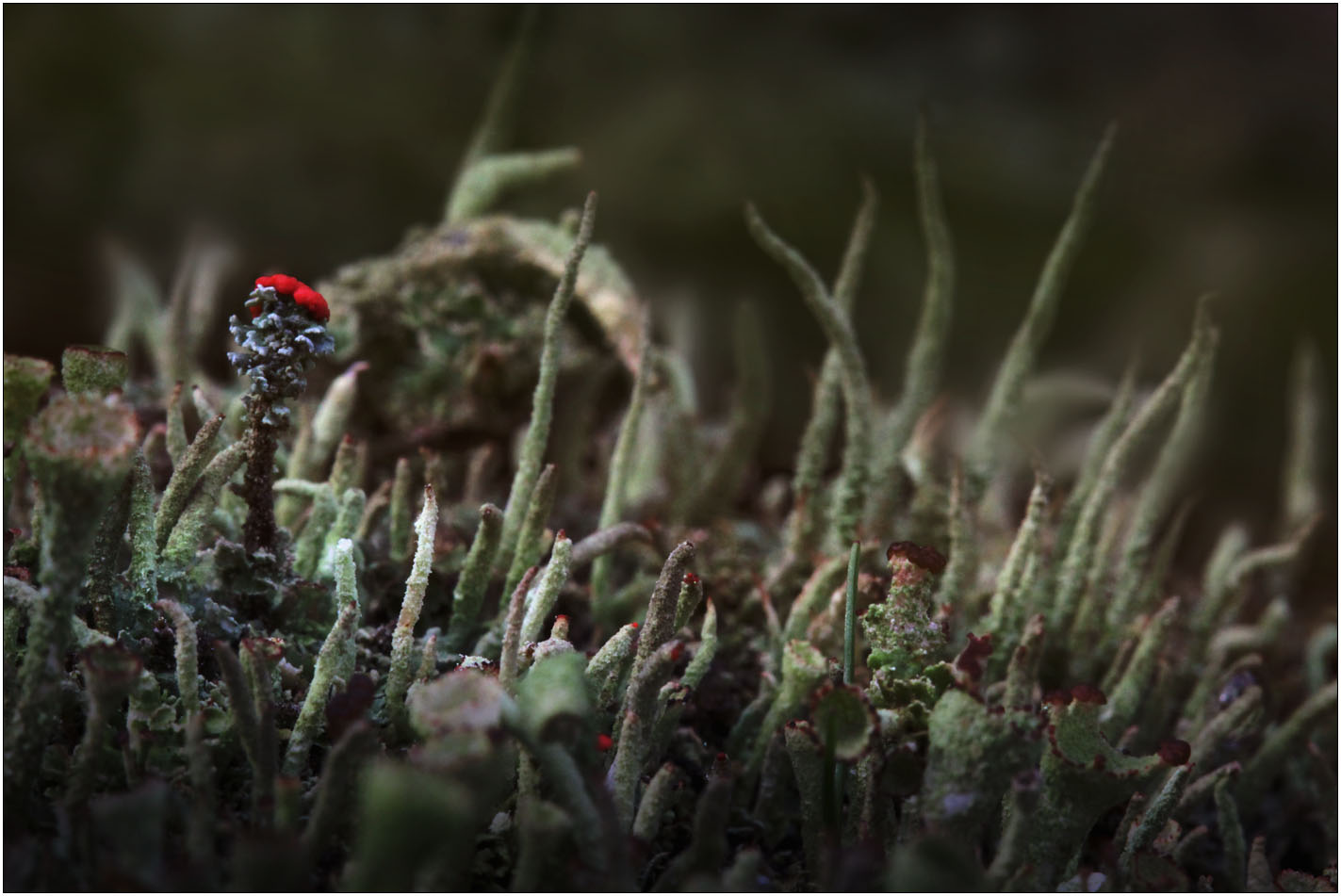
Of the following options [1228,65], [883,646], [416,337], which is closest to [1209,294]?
[883,646]

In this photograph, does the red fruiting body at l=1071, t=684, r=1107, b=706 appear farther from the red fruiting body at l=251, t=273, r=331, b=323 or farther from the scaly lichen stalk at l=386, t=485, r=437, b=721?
the red fruiting body at l=251, t=273, r=331, b=323

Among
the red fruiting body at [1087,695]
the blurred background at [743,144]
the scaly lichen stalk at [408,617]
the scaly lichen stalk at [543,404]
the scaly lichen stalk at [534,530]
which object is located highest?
the blurred background at [743,144]

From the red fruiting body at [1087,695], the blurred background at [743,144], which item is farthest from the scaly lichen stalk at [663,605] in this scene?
the blurred background at [743,144]

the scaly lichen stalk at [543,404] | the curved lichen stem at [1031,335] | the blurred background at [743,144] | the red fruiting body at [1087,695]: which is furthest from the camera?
the blurred background at [743,144]

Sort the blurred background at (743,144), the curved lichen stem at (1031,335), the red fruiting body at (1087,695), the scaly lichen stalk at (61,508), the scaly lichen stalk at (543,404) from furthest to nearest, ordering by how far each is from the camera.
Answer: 1. the blurred background at (743,144)
2. the curved lichen stem at (1031,335)
3. the scaly lichen stalk at (543,404)
4. the red fruiting body at (1087,695)
5. the scaly lichen stalk at (61,508)

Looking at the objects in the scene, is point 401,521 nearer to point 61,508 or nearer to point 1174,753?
point 61,508

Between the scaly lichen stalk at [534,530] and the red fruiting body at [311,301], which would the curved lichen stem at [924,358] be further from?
the red fruiting body at [311,301]

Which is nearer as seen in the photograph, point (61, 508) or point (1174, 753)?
point (61, 508)

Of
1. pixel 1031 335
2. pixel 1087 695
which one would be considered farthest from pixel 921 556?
pixel 1031 335
